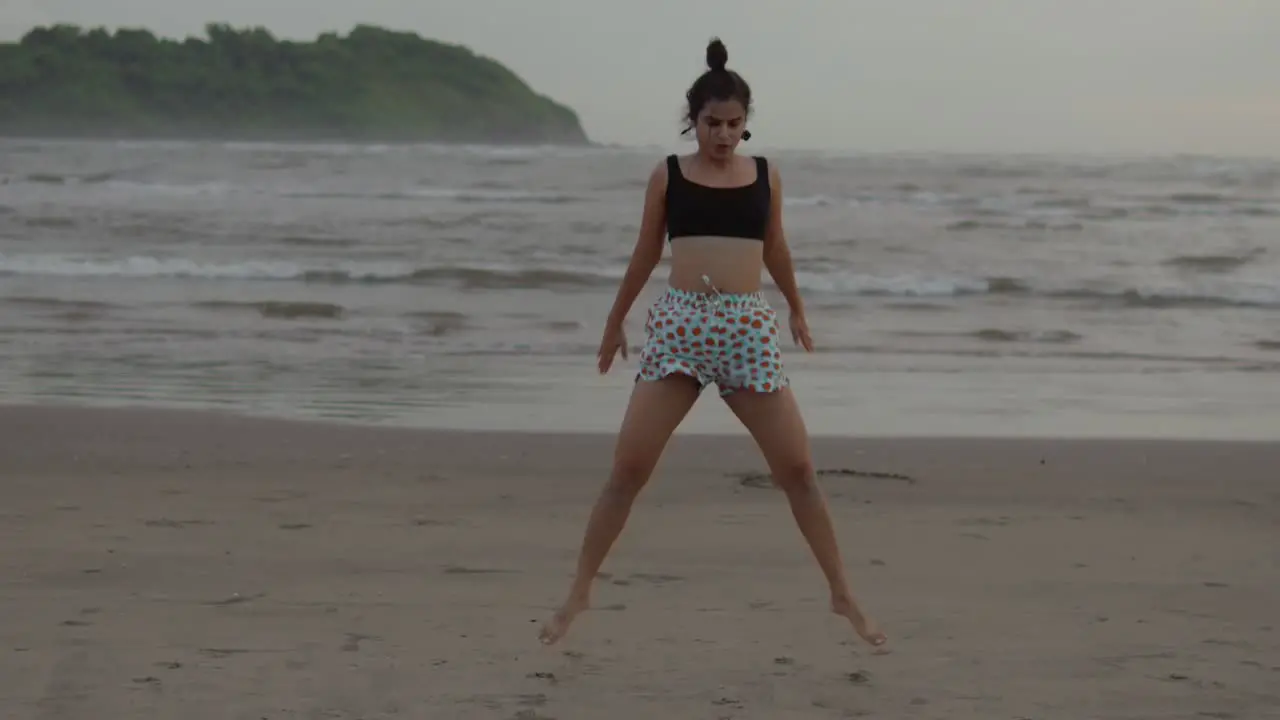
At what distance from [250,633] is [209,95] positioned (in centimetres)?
9429

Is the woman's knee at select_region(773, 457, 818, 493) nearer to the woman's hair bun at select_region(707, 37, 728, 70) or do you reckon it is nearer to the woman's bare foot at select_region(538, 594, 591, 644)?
the woman's bare foot at select_region(538, 594, 591, 644)

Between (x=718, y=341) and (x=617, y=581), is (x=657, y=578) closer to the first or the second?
(x=617, y=581)

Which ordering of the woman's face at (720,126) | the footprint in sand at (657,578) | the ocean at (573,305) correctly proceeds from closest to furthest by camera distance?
the woman's face at (720,126) < the footprint in sand at (657,578) < the ocean at (573,305)

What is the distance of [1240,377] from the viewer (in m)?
11.6

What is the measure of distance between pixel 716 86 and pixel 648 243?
443mm

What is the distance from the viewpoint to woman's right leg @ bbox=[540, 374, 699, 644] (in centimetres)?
417

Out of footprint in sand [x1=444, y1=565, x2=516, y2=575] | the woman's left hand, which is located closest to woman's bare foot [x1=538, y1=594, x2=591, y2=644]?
the woman's left hand

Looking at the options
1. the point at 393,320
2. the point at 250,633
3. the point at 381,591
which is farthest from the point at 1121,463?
the point at 393,320

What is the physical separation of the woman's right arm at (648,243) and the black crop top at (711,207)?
0.07 ft

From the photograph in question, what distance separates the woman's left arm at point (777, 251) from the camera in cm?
419

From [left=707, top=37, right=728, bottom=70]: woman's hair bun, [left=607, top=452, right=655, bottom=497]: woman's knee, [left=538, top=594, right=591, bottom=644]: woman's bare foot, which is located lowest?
[left=538, top=594, right=591, bottom=644]: woman's bare foot

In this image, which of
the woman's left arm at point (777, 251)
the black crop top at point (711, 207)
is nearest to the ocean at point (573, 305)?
the woman's left arm at point (777, 251)

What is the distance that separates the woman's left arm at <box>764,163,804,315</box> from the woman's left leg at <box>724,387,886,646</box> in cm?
28

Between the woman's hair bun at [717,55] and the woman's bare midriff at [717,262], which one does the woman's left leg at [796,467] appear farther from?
the woman's hair bun at [717,55]
